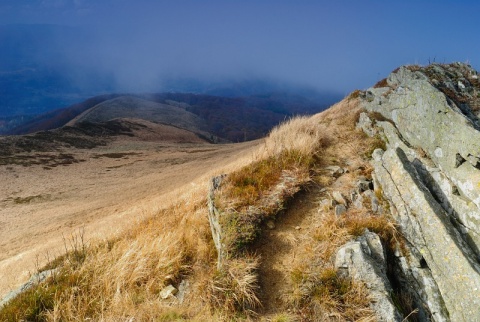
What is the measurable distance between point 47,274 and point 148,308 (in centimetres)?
334

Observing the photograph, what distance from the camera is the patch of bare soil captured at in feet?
42.5

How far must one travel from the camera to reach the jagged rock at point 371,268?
5.52 m

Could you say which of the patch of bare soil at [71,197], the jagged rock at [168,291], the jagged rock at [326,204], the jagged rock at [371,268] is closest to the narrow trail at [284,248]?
the jagged rock at [326,204]

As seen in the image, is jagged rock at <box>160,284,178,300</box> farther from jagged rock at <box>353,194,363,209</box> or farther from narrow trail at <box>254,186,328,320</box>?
jagged rock at <box>353,194,363,209</box>

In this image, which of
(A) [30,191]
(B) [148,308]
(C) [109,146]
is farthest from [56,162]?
(B) [148,308]

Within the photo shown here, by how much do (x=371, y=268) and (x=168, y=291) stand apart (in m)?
4.63

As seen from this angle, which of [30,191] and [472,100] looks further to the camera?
[30,191]

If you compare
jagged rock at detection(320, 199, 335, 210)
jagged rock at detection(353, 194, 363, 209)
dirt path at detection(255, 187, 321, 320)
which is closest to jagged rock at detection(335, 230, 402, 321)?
dirt path at detection(255, 187, 321, 320)

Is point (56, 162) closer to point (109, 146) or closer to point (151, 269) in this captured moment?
point (109, 146)

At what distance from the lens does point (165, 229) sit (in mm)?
8992

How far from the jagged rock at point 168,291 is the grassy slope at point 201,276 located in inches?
5.0

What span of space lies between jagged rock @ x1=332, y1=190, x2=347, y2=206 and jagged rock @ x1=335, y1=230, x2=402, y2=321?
1.76 m

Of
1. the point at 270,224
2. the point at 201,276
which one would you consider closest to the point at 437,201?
the point at 270,224

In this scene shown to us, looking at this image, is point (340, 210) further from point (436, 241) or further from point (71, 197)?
point (71, 197)
